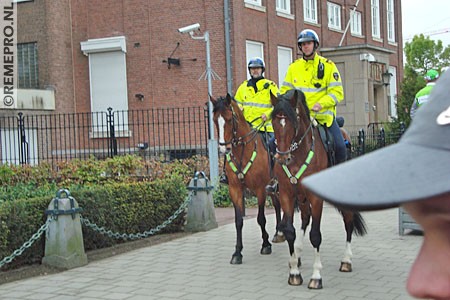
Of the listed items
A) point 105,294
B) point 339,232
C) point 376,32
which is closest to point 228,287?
point 105,294

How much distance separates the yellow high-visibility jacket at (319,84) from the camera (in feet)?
26.6

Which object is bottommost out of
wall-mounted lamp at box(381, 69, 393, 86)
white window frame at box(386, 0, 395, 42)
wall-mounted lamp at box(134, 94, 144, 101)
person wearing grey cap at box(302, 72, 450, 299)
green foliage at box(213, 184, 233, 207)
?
Result: green foliage at box(213, 184, 233, 207)

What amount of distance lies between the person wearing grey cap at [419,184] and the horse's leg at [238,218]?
7878mm

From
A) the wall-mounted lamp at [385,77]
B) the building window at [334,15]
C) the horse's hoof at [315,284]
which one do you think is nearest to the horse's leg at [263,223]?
the horse's hoof at [315,284]

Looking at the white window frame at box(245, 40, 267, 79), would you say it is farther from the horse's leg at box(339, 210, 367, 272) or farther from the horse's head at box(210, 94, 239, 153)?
the horse's leg at box(339, 210, 367, 272)

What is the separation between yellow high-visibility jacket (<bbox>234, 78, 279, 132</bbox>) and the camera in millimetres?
10047

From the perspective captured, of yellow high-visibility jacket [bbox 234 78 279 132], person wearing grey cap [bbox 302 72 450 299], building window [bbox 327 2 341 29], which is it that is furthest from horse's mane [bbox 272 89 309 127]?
building window [bbox 327 2 341 29]

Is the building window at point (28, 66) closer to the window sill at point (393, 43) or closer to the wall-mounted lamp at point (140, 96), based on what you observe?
the wall-mounted lamp at point (140, 96)

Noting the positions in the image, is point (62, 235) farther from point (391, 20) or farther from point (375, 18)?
point (391, 20)

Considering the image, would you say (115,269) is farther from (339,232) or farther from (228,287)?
(339,232)

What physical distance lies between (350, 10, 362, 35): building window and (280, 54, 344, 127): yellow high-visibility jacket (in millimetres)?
28332

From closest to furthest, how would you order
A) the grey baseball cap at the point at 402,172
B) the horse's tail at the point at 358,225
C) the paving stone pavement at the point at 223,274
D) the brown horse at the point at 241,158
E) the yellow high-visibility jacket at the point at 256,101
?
the grey baseball cap at the point at 402,172 < the paving stone pavement at the point at 223,274 < the horse's tail at the point at 358,225 < the brown horse at the point at 241,158 < the yellow high-visibility jacket at the point at 256,101

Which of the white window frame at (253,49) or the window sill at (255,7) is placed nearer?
the window sill at (255,7)

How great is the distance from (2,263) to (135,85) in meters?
19.5
